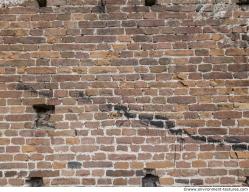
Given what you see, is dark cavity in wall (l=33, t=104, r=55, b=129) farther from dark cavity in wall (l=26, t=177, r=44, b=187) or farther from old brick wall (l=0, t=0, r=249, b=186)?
dark cavity in wall (l=26, t=177, r=44, b=187)

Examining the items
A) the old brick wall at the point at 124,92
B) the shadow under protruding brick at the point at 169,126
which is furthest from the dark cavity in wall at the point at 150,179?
the shadow under protruding brick at the point at 169,126

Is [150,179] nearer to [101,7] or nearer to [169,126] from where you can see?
[169,126]

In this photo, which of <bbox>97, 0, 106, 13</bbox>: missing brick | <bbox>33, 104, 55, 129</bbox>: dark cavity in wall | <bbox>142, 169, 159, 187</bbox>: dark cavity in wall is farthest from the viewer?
<bbox>97, 0, 106, 13</bbox>: missing brick


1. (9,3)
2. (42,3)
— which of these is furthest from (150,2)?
(9,3)

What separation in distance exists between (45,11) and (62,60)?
0.52 metres

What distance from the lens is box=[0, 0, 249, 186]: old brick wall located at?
345 centimetres

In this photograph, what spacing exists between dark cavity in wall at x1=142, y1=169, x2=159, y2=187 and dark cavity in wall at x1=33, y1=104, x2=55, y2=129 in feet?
3.16

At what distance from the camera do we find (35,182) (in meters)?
3.47

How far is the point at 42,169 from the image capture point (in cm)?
346

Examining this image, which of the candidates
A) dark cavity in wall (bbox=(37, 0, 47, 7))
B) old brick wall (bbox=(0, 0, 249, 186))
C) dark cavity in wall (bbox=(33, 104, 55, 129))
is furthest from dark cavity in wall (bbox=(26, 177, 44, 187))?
dark cavity in wall (bbox=(37, 0, 47, 7))

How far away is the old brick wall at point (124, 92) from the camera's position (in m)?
3.45

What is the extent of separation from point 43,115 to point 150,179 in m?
1.16

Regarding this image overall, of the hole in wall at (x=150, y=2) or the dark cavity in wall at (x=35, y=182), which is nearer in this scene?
the dark cavity in wall at (x=35, y=182)

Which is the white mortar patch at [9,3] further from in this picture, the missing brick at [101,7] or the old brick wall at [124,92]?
the missing brick at [101,7]
